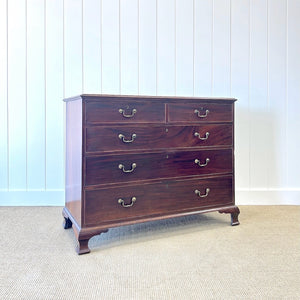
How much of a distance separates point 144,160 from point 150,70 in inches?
39.6

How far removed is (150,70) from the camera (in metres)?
2.50

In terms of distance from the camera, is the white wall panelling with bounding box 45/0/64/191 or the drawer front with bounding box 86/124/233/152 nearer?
the drawer front with bounding box 86/124/233/152

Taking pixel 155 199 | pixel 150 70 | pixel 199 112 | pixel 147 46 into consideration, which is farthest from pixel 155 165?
pixel 147 46

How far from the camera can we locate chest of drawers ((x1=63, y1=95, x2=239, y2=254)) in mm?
1650

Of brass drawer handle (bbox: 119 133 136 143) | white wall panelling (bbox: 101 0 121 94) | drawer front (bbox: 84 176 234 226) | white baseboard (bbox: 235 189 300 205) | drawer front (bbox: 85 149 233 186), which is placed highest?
white wall panelling (bbox: 101 0 121 94)

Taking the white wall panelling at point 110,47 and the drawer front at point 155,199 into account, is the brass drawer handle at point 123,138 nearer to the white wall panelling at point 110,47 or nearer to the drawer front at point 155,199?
the drawer front at point 155,199

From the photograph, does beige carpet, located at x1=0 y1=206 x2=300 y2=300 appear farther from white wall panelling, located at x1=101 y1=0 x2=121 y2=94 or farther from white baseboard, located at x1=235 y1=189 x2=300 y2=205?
white wall panelling, located at x1=101 y1=0 x2=121 y2=94

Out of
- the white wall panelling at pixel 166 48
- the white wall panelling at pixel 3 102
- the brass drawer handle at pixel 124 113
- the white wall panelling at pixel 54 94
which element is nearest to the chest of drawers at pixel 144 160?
the brass drawer handle at pixel 124 113

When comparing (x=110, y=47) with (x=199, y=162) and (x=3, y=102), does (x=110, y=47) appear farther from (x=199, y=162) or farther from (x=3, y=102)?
(x=199, y=162)

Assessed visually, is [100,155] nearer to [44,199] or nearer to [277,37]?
[44,199]

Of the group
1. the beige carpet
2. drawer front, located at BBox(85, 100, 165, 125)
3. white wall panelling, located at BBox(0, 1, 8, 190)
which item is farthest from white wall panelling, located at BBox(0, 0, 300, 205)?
drawer front, located at BBox(85, 100, 165, 125)

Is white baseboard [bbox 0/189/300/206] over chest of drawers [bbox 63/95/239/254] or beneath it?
beneath

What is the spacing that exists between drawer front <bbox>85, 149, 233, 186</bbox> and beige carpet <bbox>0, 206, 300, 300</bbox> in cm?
37

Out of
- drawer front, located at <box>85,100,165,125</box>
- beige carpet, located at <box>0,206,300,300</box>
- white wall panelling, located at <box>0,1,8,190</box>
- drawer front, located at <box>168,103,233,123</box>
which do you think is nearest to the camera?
beige carpet, located at <box>0,206,300,300</box>
